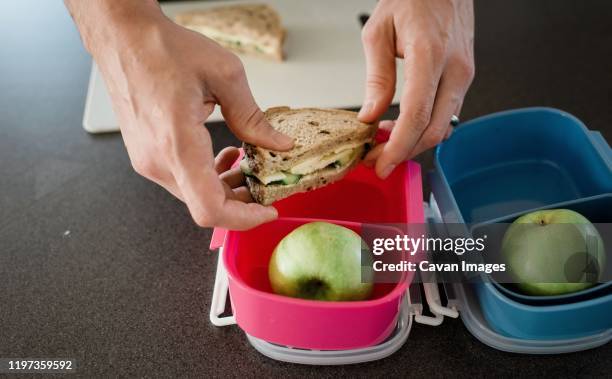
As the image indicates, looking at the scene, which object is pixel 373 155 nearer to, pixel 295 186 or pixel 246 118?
pixel 295 186

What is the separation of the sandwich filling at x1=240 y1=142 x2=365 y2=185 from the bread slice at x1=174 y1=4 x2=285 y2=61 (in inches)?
23.7

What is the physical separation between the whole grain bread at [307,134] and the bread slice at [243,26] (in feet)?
1.58

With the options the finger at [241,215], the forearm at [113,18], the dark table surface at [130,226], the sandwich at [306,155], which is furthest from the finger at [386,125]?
the forearm at [113,18]

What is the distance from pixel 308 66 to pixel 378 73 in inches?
19.9

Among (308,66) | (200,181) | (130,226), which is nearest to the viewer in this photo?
(200,181)

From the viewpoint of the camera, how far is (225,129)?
126cm

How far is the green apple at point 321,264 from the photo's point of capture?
0.76 meters

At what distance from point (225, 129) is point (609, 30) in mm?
1145

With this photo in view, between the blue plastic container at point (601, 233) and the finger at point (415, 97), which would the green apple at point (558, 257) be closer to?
the blue plastic container at point (601, 233)

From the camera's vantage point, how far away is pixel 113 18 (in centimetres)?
73

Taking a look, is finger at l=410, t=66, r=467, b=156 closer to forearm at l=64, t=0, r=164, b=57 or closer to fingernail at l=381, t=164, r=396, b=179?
fingernail at l=381, t=164, r=396, b=179

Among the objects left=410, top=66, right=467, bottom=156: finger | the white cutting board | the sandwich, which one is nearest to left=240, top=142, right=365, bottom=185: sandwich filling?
the sandwich

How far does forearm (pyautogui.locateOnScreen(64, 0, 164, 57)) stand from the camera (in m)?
0.72

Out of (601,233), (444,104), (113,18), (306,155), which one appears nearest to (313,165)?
(306,155)
